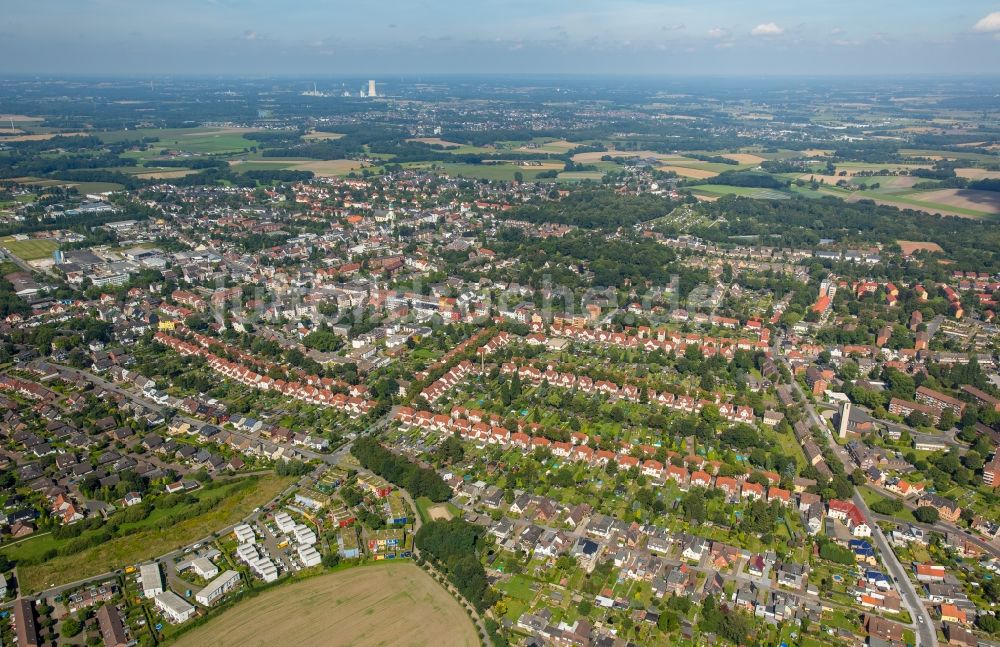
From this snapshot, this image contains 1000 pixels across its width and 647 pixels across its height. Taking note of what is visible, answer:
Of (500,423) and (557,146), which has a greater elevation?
(557,146)

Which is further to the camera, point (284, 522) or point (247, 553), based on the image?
point (284, 522)

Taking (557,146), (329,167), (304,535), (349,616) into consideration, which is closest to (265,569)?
(304,535)

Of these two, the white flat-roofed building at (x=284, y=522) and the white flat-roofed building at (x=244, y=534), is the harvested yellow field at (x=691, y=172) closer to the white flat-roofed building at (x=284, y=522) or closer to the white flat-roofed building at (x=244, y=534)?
Answer: the white flat-roofed building at (x=284, y=522)

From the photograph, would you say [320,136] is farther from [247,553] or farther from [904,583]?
[904,583]

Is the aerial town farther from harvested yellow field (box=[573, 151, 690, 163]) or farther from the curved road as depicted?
harvested yellow field (box=[573, 151, 690, 163])

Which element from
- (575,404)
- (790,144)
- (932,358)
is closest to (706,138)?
(790,144)

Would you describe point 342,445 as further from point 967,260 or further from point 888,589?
point 967,260

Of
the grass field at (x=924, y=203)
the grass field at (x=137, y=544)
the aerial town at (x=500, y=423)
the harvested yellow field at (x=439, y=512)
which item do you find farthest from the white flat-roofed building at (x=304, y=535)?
the grass field at (x=924, y=203)
